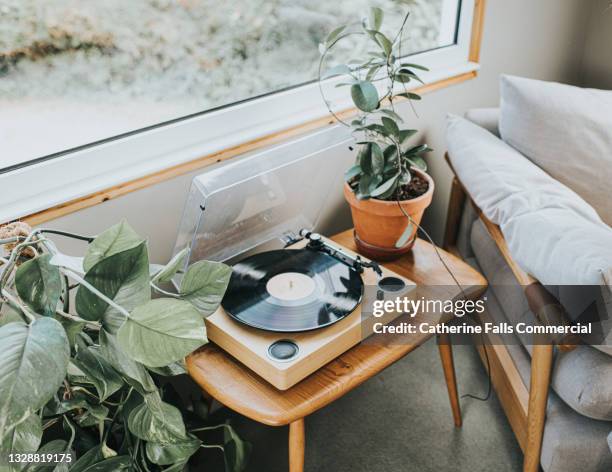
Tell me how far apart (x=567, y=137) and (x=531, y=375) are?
60 cm

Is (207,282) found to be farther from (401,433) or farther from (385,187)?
(401,433)

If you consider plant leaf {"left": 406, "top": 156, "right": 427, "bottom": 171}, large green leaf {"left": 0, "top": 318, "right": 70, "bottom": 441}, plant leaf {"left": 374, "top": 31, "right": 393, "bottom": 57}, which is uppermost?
plant leaf {"left": 374, "top": 31, "right": 393, "bottom": 57}

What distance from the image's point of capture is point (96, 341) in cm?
95

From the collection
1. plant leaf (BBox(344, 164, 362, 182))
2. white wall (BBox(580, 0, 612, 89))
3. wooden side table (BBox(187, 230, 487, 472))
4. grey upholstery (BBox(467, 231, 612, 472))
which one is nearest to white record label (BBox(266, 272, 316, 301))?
wooden side table (BBox(187, 230, 487, 472))

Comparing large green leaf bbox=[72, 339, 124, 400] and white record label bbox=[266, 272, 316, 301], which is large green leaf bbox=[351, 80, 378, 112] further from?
large green leaf bbox=[72, 339, 124, 400]

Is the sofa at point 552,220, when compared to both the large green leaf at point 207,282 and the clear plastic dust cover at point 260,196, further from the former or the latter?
the large green leaf at point 207,282

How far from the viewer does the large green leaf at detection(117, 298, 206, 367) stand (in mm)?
664

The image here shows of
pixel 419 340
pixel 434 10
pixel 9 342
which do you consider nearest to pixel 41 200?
pixel 9 342

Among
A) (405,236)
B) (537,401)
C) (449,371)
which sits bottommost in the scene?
(449,371)

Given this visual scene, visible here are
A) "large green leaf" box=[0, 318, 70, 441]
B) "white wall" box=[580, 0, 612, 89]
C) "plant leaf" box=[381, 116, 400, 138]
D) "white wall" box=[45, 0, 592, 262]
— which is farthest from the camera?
"white wall" box=[580, 0, 612, 89]

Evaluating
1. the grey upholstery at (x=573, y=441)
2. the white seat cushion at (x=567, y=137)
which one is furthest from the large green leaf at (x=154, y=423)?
the white seat cushion at (x=567, y=137)

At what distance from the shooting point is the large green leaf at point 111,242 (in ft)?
2.65

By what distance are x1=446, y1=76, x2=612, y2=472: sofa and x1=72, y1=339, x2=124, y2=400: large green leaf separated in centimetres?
80

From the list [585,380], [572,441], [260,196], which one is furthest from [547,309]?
[260,196]
